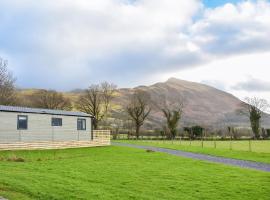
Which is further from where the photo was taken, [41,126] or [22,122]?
[41,126]

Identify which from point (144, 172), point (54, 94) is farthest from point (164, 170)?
point (54, 94)

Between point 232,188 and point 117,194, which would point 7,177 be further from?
point 232,188

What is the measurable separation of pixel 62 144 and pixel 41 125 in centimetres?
257

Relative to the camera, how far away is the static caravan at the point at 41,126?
1214 inches

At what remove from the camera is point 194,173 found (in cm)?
1634

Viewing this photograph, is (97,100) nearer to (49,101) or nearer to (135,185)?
(49,101)

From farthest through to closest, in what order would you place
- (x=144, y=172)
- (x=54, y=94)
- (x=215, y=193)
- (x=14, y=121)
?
(x=54, y=94)
(x=14, y=121)
(x=144, y=172)
(x=215, y=193)

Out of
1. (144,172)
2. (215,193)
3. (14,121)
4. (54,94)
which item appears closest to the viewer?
(215,193)

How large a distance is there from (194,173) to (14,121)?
64.2 feet

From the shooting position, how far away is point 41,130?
33.8 meters

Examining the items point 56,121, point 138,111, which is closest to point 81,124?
point 56,121

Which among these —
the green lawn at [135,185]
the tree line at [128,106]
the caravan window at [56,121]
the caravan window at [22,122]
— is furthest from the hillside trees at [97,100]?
the green lawn at [135,185]

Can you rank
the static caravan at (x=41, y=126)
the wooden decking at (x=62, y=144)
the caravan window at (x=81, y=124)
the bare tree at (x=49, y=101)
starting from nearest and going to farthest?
the wooden decking at (x=62, y=144) < the static caravan at (x=41, y=126) < the caravan window at (x=81, y=124) < the bare tree at (x=49, y=101)

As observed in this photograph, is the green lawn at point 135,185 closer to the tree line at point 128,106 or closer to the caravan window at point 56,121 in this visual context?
the caravan window at point 56,121
